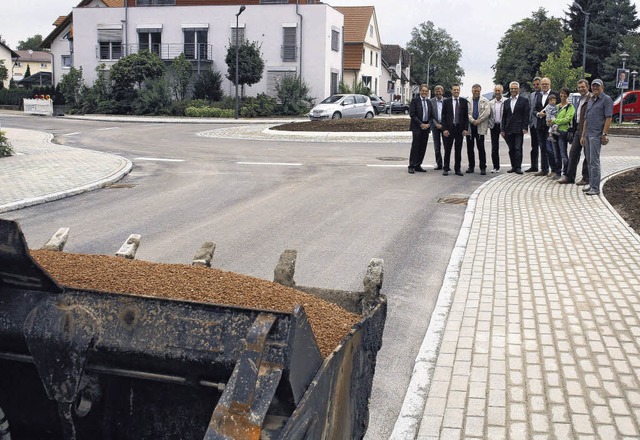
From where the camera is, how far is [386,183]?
15172 millimetres

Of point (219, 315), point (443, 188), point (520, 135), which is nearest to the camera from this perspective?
point (219, 315)

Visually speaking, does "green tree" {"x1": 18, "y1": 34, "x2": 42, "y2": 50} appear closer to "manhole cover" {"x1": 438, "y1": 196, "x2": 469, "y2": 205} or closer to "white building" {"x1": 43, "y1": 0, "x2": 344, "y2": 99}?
"white building" {"x1": 43, "y1": 0, "x2": 344, "y2": 99}

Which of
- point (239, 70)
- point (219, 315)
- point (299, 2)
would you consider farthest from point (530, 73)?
point (219, 315)

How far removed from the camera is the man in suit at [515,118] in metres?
16.3

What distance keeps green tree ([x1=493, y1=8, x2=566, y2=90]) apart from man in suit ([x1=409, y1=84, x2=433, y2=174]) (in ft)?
216

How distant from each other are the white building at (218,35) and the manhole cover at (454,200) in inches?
1555

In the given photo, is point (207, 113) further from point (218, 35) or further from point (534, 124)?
point (534, 124)

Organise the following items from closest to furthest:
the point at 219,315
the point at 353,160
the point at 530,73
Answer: the point at 219,315, the point at 353,160, the point at 530,73

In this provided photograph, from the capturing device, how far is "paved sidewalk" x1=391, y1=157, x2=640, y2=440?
440cm

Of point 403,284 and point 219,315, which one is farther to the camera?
point 403,284

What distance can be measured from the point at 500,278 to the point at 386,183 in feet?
25.2

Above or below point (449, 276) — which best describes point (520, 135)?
above

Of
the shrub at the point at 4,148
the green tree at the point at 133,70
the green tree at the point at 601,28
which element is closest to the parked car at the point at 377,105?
the green tree at the point at 133,70

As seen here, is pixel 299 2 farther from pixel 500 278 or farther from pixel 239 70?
pixel 500 278
